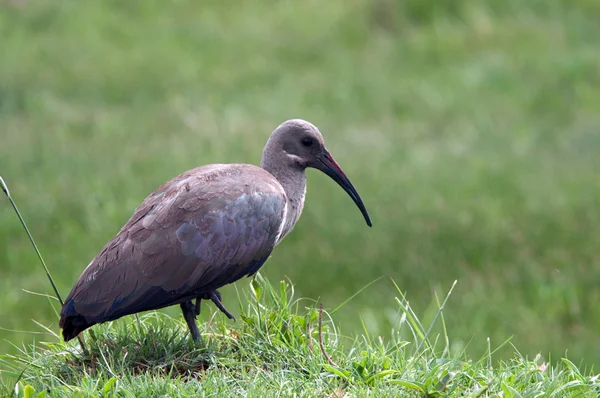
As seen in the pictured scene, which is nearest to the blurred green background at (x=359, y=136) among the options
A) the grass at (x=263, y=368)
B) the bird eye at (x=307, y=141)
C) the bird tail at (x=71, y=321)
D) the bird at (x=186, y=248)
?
the grass at (x=263, y=368)

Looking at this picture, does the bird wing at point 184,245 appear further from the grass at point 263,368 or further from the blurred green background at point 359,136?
the blurred green background at point 359,136

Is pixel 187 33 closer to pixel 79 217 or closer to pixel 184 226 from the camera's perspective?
pixel 79 217

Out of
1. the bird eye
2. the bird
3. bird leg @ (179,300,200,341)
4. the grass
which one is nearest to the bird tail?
the bird

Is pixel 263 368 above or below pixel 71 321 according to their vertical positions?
below

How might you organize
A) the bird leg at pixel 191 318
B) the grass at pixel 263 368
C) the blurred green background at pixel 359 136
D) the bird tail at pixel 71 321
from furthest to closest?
the blurred green background at pixel 359 136, the bird leg at pixel 191 318, the bird tail at pixel 71 321, the grass at pixel 263 368

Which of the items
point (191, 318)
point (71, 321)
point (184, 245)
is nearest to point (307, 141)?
point (184, 245)

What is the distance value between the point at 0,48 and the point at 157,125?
3292 mm

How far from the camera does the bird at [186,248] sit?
484 cm

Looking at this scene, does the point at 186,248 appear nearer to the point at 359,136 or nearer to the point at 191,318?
the point at 191,318

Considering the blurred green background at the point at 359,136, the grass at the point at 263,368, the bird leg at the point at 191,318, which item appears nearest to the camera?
the grass at the point at 263,368

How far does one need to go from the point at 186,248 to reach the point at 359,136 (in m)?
7.12

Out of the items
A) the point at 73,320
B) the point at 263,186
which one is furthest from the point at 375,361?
the point at 73,320

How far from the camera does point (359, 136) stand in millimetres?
11930

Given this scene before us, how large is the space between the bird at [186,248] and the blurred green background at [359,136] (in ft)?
5.84
